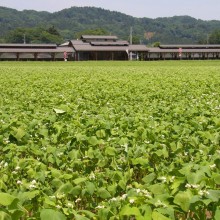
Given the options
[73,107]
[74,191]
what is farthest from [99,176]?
[73,107]

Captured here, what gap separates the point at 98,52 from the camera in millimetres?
76500

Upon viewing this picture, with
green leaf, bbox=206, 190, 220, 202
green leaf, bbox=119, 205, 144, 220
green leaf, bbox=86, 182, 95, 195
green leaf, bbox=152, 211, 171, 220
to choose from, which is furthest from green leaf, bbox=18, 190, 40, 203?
green leaf, bbox=206, 190, 220, 202

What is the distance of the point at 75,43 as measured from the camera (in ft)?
268

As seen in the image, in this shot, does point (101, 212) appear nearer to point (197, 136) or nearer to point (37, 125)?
point (197, 136)

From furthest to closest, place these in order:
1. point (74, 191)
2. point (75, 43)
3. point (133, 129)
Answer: point (75, 43) < point (133, 129) < point (74, 191)

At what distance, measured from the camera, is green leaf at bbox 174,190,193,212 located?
2760mm

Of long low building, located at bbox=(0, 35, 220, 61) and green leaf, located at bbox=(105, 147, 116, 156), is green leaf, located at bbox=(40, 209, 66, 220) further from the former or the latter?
long low building, located at bbox=(0, 35, 220, 61)

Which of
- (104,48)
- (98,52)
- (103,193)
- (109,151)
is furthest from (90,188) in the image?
(98,52)

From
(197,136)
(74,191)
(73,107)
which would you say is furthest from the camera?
(73,107)

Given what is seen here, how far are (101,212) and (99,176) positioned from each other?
103 centimetres

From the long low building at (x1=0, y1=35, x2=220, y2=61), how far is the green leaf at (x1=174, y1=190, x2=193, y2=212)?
6864 centimetres

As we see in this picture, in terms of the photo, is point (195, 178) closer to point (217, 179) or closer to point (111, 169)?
point (217, 179)

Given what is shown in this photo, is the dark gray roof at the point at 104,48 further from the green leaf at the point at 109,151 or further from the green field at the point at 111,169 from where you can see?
the green leaf at the point at 109,151

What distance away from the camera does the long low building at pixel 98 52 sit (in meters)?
71.8
